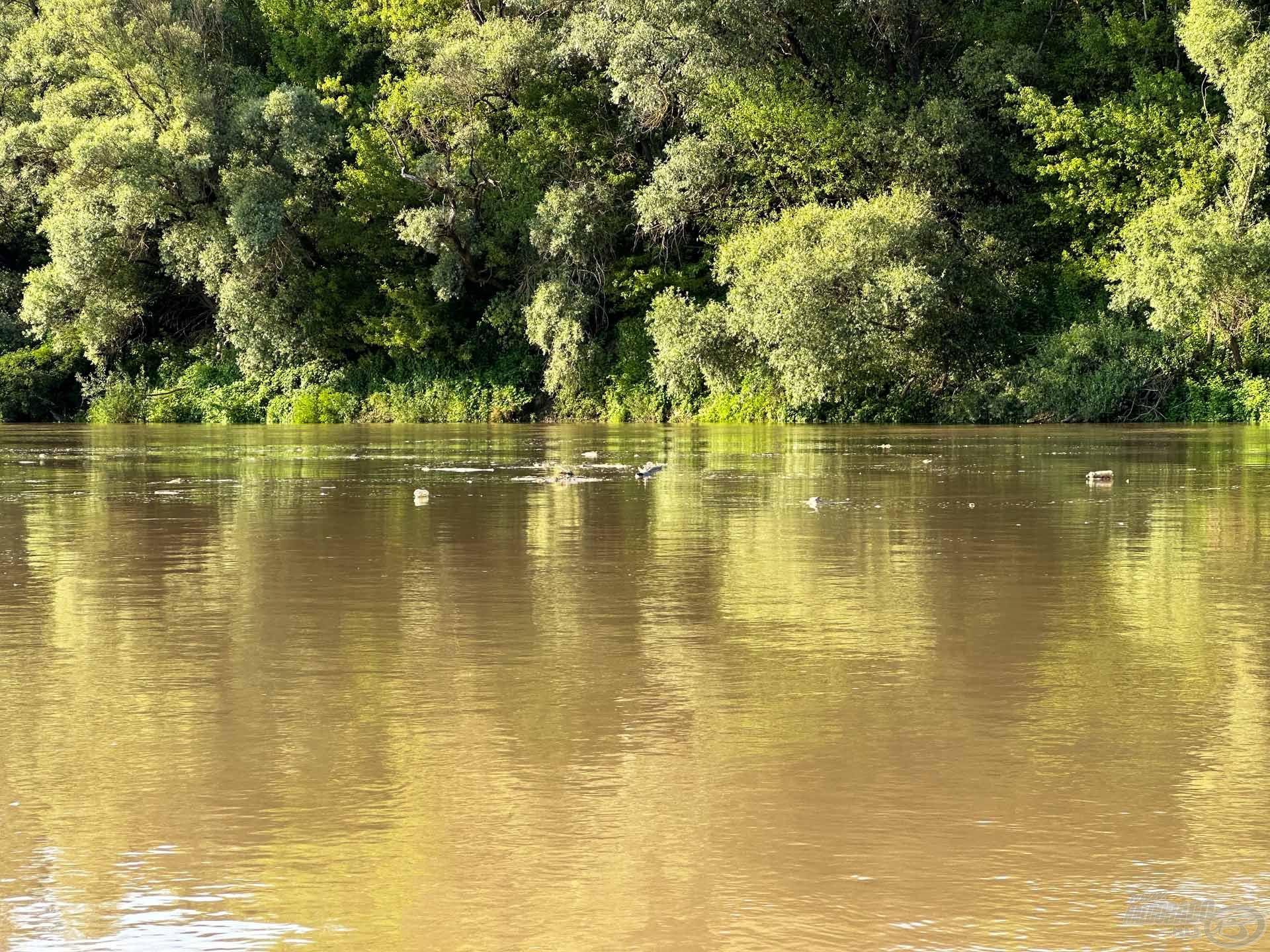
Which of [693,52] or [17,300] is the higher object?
[693,52]

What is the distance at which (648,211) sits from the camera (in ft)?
169

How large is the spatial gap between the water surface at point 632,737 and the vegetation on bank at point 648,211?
33.1 metres

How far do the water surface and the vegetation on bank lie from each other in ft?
108

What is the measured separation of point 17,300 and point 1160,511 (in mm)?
63455

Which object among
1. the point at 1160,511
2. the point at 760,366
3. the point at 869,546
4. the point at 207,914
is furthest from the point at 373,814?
the point at 760,366

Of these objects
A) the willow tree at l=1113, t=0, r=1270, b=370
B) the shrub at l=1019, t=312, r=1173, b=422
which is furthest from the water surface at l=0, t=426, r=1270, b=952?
the shrub at l=1019, t=312, r=1173, b=422

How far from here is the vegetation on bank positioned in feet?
151

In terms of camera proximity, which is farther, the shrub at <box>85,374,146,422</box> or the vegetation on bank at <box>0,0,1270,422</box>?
the shrub at <box>85,374,146,422</box>

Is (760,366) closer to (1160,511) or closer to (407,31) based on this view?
(407,31)

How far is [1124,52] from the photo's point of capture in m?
51.2

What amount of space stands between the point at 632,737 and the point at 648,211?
46308mm

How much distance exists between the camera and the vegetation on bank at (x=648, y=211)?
4591 centimetres

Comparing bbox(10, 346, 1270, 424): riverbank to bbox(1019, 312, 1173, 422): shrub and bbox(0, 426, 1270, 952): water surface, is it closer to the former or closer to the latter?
bbox(1019, 312, 1173, 422): shrub

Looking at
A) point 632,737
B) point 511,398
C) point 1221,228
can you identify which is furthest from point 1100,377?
point 632,737
